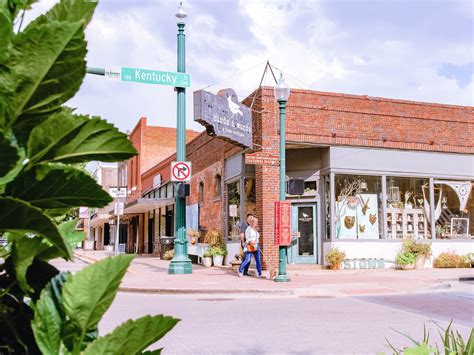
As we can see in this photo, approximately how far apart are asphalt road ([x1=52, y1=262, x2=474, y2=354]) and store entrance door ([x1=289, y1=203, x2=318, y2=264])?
6410 millimetres

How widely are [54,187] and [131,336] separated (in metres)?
0.27

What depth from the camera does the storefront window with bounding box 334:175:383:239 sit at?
1756 centimetres

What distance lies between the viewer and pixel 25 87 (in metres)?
0.76

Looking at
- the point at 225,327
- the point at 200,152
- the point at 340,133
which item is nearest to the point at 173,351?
the point at 225,327

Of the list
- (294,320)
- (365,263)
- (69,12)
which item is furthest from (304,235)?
(69,12)

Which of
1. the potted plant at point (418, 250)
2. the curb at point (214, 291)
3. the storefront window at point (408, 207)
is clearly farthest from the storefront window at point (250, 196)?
the curb at point (214, 291)

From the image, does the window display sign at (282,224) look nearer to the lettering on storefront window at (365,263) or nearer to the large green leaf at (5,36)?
the lettering on storefront window at (365,263)

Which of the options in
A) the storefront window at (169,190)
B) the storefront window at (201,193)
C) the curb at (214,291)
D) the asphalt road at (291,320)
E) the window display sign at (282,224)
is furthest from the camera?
the storefront window at (169,190)

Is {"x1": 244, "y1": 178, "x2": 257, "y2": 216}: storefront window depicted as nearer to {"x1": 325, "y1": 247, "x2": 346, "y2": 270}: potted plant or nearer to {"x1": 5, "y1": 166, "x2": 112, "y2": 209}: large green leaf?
{"x1": 325, "y1": 247, "x2": 346, "y2": 270}: potted plant

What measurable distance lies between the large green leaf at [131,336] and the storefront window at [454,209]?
1895 cm

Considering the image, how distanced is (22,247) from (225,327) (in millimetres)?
6779

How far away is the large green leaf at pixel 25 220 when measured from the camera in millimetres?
768

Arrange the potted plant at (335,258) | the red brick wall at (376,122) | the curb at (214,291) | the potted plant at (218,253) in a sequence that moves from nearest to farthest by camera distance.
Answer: the curb at (214,291) < the potted plant at (335,258) < the red brick wall at (376,122) < the potted plant at (218,253)

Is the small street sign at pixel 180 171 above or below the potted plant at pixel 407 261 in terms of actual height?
above
